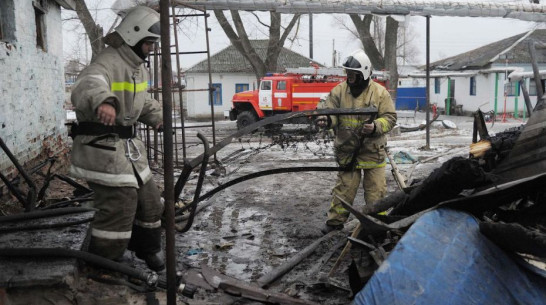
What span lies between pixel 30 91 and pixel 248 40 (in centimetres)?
1704

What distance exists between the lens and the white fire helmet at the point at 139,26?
330 cm

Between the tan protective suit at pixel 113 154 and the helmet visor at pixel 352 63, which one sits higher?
the helmet visor at pixel 352 63

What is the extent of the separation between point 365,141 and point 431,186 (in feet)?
5.78

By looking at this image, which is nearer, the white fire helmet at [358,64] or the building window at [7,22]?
the white fire helmet at [358,64]

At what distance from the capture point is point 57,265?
2973mm

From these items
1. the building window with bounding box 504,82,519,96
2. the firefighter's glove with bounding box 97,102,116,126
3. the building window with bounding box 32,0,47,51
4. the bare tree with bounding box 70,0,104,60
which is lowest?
the firefighter's glove with bounding box 97,102,116,126

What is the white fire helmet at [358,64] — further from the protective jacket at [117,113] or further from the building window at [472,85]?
the building window at [472,85]

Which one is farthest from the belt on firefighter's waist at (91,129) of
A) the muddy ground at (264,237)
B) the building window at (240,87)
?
the building window at (240,87)

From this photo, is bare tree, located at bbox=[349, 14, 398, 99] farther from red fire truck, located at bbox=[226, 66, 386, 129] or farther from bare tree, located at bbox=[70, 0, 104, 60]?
bare tree, located at bbox=[70, 0, 104, 60]

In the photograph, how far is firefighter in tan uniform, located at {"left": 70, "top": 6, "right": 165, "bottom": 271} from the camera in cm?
318

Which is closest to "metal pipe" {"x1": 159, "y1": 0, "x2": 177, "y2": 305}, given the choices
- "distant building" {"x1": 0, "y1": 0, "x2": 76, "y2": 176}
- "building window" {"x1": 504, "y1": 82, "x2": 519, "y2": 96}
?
"distant building" {"x1": 0, "y1": 0, "x2": 76, "y2": 176}

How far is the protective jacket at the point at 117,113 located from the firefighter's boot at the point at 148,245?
41 cm

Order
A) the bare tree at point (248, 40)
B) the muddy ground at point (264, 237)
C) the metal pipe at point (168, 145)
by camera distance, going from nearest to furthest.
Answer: the metal pipe at point (168, 145), the muddy ground at point (264, 237), the bare tree at point (248, 40)

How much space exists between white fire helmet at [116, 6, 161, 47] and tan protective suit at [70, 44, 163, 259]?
0.09m
